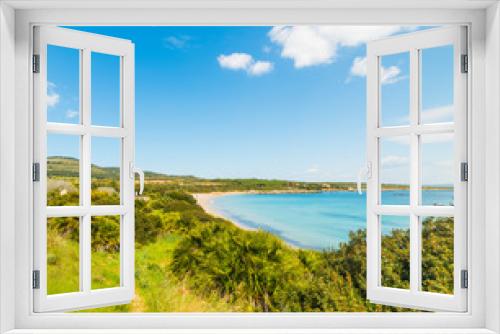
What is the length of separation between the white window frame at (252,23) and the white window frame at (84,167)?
41mm

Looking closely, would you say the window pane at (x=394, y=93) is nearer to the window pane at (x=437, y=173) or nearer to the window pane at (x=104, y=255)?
the window pane at (x=437, y=173)

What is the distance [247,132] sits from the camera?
6.09 m

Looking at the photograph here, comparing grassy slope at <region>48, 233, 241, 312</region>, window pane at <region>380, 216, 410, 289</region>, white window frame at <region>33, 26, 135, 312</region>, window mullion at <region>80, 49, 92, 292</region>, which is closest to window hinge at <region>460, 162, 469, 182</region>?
white window frame at <region>33, 26, 135, 312</region>

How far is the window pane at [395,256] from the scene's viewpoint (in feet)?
14.1

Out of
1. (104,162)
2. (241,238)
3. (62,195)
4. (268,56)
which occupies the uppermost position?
(268,56)

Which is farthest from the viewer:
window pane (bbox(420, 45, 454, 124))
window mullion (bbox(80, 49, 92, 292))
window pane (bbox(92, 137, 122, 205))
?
window pane (bbox(92, 137, 122, 205))

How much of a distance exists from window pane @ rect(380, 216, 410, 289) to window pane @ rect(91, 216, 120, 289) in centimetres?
303

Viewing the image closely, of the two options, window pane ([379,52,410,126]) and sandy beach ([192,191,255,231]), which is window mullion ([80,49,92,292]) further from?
sandy beach ([192,191,255,231])

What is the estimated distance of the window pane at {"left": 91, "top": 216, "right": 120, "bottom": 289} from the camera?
16.5 ft

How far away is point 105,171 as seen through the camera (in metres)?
5.31

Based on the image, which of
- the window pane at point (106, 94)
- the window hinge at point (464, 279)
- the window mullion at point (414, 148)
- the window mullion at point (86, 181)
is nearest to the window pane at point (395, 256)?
the window mullion at point (414, 148)

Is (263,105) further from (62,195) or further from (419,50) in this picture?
(419,50)

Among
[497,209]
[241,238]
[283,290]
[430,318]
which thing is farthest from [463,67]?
[241,238]

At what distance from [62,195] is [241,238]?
7.58 ft
